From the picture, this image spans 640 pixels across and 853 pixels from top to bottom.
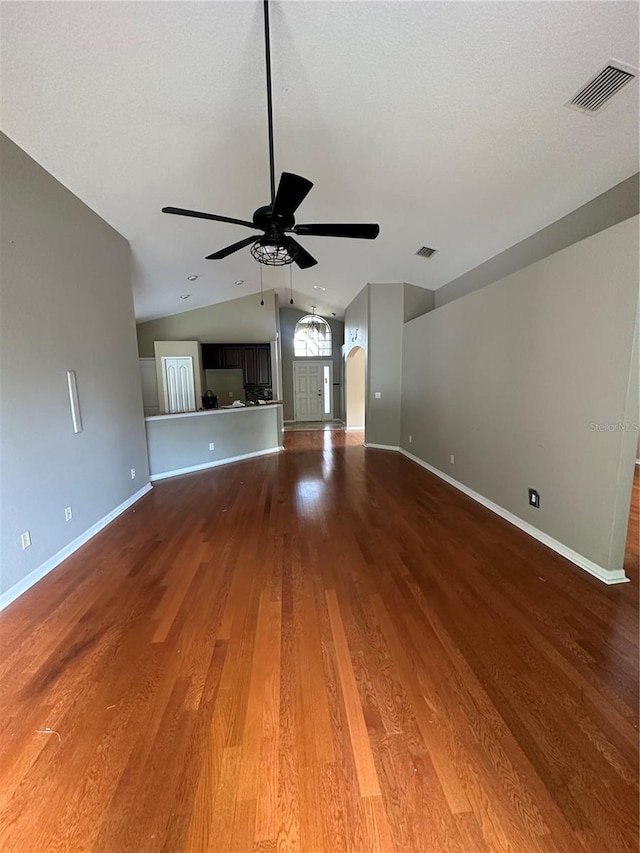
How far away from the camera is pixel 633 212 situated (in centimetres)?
268

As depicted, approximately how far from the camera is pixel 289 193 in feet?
6.40

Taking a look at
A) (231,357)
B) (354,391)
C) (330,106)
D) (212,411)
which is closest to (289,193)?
A: (330,106)

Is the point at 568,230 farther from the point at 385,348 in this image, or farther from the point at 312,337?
the point at 312,337

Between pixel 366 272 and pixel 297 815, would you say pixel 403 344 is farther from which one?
pixel 297 815

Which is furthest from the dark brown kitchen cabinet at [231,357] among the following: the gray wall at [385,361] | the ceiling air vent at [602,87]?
the ceiling air vent at [602,87]

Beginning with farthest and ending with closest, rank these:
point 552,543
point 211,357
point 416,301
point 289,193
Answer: point 211,357 → point 416,301 → point 552,543 → point 289,193

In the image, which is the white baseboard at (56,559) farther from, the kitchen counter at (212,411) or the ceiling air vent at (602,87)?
the ceiling air vent at (602,87)

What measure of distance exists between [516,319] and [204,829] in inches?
149

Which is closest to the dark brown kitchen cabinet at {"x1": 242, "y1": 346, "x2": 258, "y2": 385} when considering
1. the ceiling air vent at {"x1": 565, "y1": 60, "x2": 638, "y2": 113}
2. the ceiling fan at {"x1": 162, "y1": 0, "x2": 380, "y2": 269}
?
the ceiling fan at {"x1": 162, "y1": 0, "x2": 380, "y2": 269}

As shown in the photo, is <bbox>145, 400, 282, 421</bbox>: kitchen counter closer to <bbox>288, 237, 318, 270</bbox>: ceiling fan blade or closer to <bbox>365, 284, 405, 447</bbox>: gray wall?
<bbox>365, 284, 405, 447</bbox>: gray wall

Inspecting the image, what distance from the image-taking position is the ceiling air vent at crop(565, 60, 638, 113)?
1988 mm

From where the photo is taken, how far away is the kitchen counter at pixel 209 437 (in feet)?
16.2

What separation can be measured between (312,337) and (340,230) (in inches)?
343

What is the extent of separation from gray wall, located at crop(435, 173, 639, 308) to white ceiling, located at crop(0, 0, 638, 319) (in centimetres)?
11
